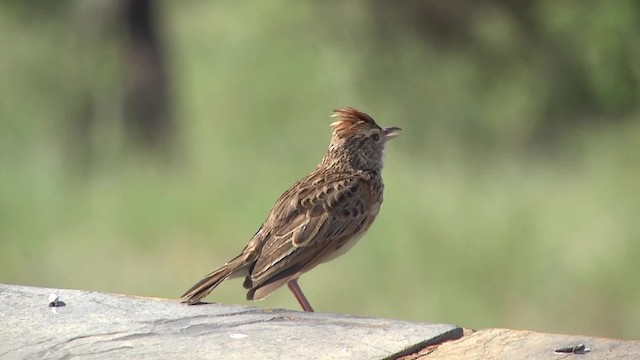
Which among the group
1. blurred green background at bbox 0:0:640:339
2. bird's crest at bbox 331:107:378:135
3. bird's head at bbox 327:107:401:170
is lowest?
bird's head at bbox 327:107:401:170

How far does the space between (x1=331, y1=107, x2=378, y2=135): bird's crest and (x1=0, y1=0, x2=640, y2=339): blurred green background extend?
4817mm

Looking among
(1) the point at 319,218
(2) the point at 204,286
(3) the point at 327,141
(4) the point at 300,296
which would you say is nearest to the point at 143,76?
(3) the point at 327,141

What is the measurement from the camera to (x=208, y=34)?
17391 millimetres

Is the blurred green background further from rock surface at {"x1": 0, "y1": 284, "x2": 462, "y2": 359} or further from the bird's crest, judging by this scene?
rock surface at {"x1": 0, "y1": 284, "x2": 462, "y2": 359}

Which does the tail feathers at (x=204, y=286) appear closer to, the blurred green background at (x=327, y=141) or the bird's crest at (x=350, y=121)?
the bird's crest at (x=350, y=121)

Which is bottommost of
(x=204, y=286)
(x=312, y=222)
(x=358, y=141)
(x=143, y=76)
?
(x=204, y=286)

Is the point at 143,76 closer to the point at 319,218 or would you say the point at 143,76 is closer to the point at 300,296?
the point at 319,218

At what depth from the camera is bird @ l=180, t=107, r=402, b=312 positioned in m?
5.99

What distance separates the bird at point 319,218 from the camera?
19.7 ft

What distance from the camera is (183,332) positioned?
4.70 metres

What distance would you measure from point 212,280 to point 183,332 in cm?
75

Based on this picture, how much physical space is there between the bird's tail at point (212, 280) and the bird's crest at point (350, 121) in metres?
1.53

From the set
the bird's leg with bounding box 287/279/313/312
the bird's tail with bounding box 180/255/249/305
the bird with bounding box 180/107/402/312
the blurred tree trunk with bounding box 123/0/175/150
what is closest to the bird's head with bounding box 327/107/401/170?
the bird with bounding box 180/107/402/312

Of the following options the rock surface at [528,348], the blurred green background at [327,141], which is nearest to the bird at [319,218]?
the rock surface at [528,348]
